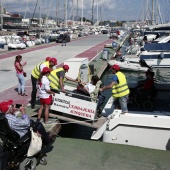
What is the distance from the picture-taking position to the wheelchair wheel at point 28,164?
225 inches

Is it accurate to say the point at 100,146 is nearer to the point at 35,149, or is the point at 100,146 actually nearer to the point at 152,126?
the point at 152,126

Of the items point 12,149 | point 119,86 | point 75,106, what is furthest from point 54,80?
point 12,149

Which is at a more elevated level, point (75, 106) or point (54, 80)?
point (54, 80)

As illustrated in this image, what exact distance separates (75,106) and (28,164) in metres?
2.85

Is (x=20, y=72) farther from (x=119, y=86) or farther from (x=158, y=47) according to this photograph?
(x=158, y=47)

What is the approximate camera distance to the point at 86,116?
27.9 feet

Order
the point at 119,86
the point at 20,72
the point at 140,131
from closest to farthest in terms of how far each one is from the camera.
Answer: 1. the point at 140,131
2. the point at 119,86
3. the point at 20,72

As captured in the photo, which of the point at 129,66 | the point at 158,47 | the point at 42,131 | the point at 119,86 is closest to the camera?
the point at 42,131

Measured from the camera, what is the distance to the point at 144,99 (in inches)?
406

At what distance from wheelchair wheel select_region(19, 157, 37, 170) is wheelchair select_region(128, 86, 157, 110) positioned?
5202 mm

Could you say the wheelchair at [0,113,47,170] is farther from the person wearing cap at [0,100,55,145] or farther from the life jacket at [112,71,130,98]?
the life jacket at [112,71,130,98]

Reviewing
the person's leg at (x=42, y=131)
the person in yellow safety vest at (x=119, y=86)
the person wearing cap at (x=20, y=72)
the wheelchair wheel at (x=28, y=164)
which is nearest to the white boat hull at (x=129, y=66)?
the person wearing cap at (x=20, y=72)

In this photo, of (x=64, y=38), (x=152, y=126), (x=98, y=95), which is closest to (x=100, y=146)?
(x=152, y=126)

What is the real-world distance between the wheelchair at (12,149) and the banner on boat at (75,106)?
271 cm
